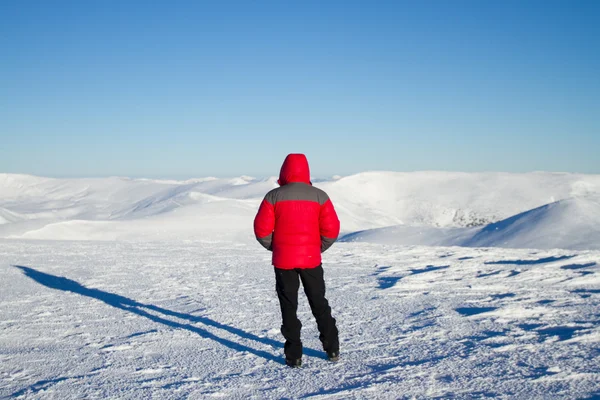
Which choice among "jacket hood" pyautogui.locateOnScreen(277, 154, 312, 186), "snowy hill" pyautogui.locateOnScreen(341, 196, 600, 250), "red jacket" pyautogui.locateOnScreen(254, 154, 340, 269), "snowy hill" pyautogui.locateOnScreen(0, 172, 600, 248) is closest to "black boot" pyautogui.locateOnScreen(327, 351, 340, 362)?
"red jacket" pyautogui.locateOnScreen(254, 154, 340, 269)

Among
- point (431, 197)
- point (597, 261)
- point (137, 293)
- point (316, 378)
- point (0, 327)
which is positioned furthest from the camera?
point (431, 197)

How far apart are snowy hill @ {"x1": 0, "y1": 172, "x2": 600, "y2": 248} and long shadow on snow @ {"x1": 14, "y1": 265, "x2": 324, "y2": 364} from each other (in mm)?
10684

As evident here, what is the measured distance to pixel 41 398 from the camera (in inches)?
131

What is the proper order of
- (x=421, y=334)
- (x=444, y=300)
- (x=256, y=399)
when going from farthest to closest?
(x=444, y=300) < (x=421, y=334) < (x=256, y=399)

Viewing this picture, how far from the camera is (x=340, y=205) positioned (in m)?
48.8

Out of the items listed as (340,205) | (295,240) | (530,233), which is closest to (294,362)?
(295,240)

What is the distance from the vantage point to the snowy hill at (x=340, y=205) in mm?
18953

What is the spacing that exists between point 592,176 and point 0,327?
7205 cm

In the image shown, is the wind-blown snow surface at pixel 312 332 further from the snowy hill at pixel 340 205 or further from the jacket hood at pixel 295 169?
the snowy hill at pixel 340 205

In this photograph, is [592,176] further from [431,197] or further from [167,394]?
[167,394]

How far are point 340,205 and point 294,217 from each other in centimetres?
4506

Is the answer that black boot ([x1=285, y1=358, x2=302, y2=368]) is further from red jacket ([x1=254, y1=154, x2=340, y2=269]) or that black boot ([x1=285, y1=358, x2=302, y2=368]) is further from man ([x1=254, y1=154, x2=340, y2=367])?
red jacket ([x1=254, y1=154, x2=340, y2=269])

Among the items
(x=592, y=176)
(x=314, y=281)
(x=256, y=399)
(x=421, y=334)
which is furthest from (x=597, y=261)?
(x=592, y=176)

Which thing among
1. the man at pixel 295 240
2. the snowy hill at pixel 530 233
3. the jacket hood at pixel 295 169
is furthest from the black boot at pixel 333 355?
the snowy hill at pixel 530 233
